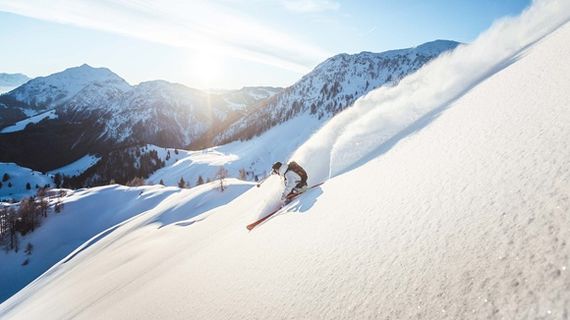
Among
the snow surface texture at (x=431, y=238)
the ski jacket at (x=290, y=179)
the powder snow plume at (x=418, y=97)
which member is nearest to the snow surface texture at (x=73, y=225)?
the powder snow plume at (x=418, y=97)

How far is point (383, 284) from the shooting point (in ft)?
11.6

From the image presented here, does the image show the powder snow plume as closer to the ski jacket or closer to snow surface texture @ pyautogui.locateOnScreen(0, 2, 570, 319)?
the ski jacket

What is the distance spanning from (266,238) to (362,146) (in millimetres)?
5602

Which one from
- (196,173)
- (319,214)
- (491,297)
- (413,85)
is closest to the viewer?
(491,297)

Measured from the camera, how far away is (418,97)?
13531 millimetres

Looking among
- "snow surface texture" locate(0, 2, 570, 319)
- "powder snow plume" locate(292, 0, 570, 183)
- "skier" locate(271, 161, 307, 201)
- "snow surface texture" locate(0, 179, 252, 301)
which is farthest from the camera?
"snow surface texture" locate(0, 179, 252, 301)

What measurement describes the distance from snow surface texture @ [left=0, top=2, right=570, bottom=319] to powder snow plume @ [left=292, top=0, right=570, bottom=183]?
2.18m

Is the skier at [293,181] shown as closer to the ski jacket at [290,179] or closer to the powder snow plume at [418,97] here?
the ski jacket at [290,179]

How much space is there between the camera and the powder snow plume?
36.5 feet

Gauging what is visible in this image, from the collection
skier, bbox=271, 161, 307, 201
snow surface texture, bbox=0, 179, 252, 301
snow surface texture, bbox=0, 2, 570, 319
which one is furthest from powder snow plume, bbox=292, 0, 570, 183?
snow surface texture, bbox=0, 179, 252, 301

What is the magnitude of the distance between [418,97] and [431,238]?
1108 cm

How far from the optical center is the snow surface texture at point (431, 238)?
2781 millimetres

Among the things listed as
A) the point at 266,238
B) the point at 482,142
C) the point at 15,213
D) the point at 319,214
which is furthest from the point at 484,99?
the point at 15,213

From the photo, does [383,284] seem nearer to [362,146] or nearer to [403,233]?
[403,233]
